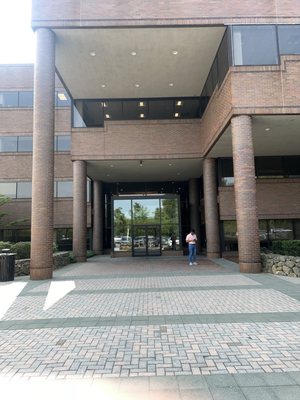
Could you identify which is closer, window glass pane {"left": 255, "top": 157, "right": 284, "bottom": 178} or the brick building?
the brick building

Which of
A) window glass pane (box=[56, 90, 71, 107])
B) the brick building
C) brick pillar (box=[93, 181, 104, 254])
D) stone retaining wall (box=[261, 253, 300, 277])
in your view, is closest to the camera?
stone retaining wall (box=[261, 253, 300, 277])

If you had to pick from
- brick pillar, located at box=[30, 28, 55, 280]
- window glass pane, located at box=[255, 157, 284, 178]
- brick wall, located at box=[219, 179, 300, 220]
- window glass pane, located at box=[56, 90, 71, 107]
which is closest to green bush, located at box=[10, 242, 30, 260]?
brick pillar, located at box=[30, 28, 55, 280]

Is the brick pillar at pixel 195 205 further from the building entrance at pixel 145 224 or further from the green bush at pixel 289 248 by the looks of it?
the green bush at pixel 289 248

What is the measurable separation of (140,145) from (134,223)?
6.82m

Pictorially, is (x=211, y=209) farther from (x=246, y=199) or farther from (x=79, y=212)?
(x=79, y=212)

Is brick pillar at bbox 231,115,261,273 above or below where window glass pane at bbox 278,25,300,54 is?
below

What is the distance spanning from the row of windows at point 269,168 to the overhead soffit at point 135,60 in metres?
5.15

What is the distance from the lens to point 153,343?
5406 mm

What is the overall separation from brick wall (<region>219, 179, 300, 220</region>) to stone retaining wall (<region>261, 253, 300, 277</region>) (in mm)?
7559

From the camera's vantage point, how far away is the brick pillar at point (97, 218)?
93.2ft

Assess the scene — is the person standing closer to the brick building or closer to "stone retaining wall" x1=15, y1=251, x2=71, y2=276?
the brick building

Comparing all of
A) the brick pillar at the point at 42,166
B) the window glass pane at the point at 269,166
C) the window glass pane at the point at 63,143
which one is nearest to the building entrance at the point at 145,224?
the window glass pane at the point at 63,143

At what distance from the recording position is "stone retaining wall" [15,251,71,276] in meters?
14.8

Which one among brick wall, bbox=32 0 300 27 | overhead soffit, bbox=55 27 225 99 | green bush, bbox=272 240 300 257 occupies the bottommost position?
green bush, bbox=272 240 300 257
